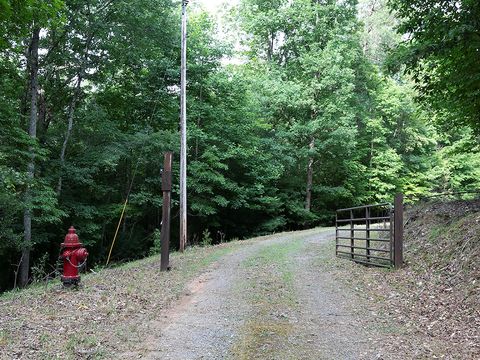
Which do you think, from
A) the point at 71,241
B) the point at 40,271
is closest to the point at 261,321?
the point at 71,241

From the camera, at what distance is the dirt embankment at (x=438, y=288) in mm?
4691

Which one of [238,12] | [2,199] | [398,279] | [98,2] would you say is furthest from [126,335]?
[238,12]

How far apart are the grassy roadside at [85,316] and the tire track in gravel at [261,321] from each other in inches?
13.9

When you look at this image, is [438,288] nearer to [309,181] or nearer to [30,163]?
[30,163]

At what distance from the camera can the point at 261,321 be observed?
18.3 ft

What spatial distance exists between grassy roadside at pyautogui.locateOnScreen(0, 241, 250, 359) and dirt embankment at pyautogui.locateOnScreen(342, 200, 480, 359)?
11.0 feet

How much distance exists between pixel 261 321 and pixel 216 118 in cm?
1660

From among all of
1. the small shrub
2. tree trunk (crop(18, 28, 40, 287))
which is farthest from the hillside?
tree trunk (crop(18, 28, 40, 287))

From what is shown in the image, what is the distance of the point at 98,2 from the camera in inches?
698

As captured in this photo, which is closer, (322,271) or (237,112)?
(322,271)

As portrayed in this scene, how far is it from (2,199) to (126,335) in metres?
9.69

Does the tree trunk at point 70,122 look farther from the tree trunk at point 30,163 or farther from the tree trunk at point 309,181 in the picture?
the tree trunk at point 309,181

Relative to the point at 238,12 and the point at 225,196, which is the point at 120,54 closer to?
the point at 225,196

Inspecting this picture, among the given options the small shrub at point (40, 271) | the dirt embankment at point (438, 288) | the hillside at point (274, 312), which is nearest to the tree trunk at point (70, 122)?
the small shrub at point (40, 271)
